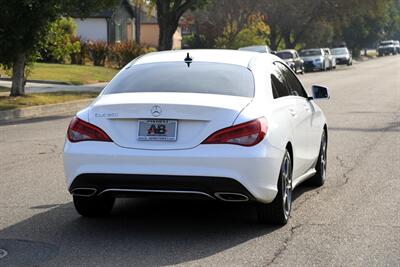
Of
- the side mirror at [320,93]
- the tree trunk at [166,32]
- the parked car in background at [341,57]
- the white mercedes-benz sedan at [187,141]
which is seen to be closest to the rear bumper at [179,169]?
the white mercedes-benz sedan at [187,141]

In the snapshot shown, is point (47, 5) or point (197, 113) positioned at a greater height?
point (47, 5)

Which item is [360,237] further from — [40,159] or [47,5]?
[47,5]

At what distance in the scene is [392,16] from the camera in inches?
4031

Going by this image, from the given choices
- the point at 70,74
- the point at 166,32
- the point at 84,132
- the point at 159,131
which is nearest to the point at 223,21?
the point at 70,74

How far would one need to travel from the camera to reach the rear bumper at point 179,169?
6004 millimetres

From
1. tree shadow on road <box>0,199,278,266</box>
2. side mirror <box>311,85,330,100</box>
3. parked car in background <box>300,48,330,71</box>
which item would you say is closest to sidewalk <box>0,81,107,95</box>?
side mirror <box>311,85,330,100</box>

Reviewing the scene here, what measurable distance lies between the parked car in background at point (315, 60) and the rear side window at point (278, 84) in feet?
141

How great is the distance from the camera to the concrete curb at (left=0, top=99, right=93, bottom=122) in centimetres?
1767

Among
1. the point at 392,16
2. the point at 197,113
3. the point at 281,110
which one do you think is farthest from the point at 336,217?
the point at 392,16

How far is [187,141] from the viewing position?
609cm

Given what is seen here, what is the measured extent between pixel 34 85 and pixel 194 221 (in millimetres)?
20858

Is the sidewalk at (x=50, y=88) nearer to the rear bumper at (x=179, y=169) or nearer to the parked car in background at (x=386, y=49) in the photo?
the rear bumper at (x=179, y=169)

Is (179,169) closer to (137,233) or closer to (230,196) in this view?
(230,196)

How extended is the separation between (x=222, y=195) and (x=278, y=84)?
1712mm
